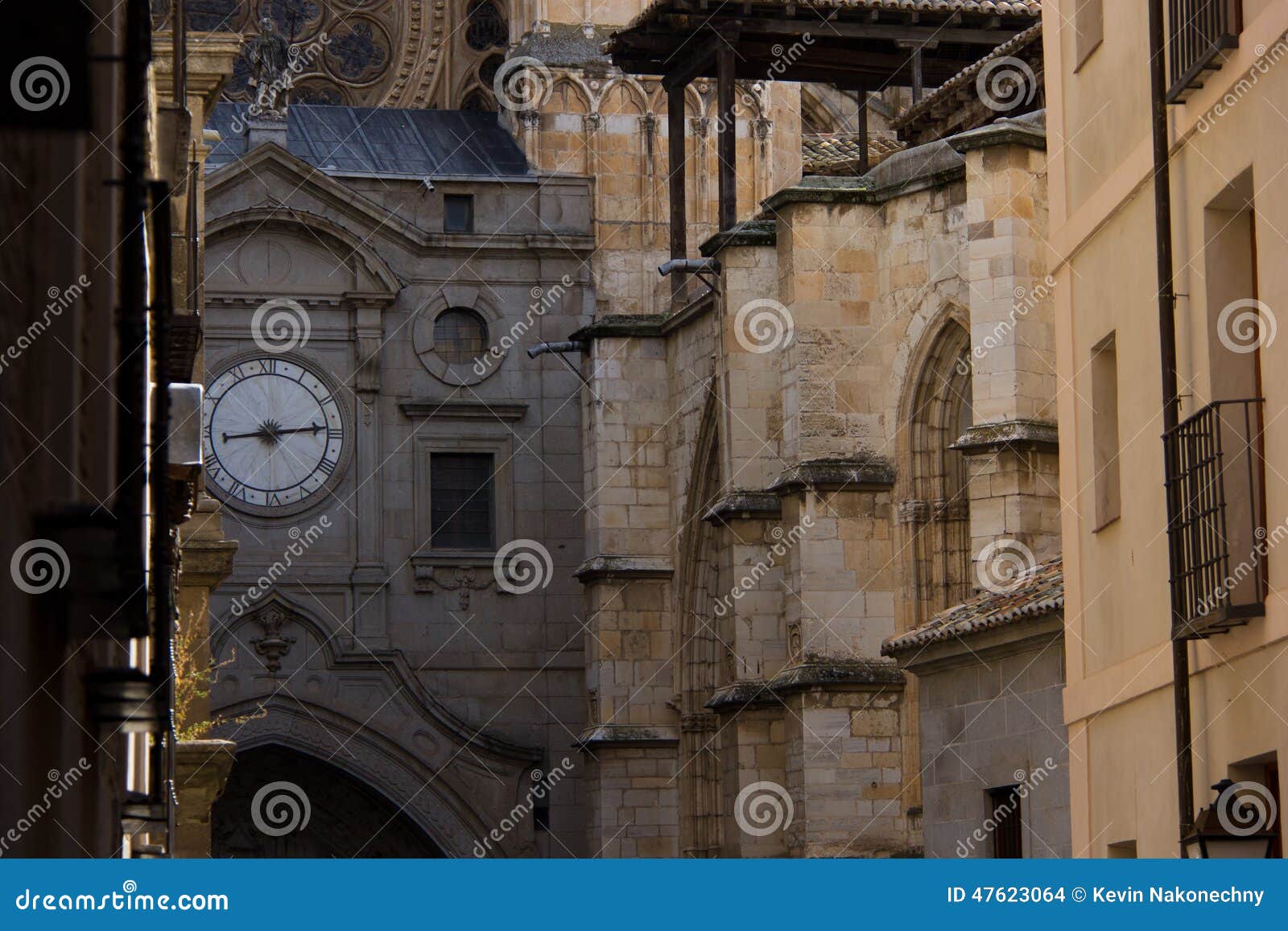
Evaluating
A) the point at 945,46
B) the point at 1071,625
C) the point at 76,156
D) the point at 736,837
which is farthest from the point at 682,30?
the point at 76,156

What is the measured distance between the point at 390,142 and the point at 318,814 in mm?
9269

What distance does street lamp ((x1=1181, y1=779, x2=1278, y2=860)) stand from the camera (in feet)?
42.0

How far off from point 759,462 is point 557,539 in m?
7.62

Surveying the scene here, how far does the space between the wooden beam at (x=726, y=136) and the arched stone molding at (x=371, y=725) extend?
7.26m

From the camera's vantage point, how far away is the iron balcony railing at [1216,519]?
13.6 meters

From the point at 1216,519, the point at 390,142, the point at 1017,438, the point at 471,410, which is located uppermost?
the point at 390,142

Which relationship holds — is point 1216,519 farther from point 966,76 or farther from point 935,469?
point 966,76

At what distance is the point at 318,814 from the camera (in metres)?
37.8

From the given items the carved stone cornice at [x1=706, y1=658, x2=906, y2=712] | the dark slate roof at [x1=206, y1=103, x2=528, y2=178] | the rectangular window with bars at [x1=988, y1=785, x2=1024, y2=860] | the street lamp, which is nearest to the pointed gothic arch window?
the carved stone cornice at [x1=706, y1=658, x2=906, y2=712]

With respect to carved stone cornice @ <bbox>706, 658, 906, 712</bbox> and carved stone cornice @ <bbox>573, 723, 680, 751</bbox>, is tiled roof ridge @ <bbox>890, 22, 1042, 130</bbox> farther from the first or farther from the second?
carved stone cornice @ <bbox>573, 723, 680, 751</bbox>

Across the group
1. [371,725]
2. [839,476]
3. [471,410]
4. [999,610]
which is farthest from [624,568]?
[999,610]

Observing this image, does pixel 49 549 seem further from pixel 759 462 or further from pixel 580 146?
pixel 580 146

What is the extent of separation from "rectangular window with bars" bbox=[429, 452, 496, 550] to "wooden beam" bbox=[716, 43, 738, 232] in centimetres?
535

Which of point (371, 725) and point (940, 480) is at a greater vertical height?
point (940, 480)
